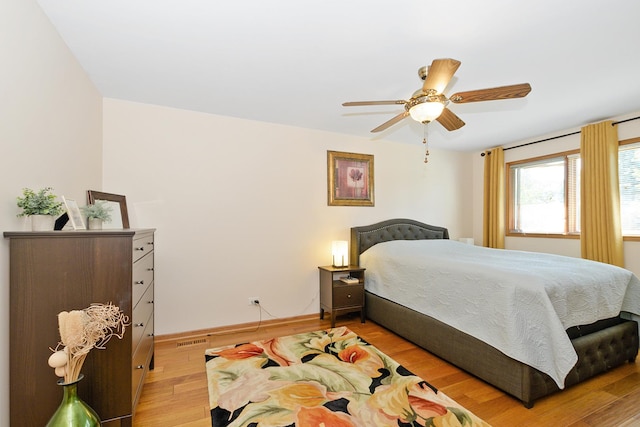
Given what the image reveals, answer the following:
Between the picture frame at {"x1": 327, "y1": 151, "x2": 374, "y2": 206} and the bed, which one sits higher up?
the picture frame at {"x1": 327, "y1": 151, "x2": 374, "y2": 206}

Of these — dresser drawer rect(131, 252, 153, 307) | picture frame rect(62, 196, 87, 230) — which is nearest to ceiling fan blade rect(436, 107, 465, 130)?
dresser drawer rect(131, 252, 153, 307)

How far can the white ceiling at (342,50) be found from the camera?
163cm

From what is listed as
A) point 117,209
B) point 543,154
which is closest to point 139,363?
point 117,209

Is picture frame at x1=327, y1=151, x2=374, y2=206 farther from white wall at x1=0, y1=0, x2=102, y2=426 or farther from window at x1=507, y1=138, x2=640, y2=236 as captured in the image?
white wall at x1=0, y1=0, x2=102, y2=426

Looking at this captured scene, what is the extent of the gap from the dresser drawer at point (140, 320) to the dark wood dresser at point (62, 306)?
6 cm

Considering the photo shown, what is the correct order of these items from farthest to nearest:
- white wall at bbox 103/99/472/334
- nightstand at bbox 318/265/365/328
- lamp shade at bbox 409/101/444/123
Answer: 1. nightstand at bbox 318/265/365/328
2. white wall at bbox 103/99/472/334
3. lamp shade at bbox 409/101/444/123

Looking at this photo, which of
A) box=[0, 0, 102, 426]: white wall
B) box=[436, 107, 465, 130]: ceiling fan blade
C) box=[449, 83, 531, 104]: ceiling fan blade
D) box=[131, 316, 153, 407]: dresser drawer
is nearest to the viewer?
box=[0, 0, 102, 426]: white wall

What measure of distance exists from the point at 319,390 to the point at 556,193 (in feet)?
13.7

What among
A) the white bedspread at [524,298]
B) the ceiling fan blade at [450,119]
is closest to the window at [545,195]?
the white bedspread at [524,298]

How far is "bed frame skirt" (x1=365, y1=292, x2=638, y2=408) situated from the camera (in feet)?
6.16

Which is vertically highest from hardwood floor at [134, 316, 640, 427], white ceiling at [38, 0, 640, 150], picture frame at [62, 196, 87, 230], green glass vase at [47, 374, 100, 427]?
white ceiling at [38, 0, 640, 150]

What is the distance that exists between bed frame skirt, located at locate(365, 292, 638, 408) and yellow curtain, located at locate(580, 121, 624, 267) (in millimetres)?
1260

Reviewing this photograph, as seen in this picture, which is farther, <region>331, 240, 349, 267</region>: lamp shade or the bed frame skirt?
<region>331, 240, 349, 267</region>: lamp shade

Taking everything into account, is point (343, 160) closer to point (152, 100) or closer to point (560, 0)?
point (152, 100)
